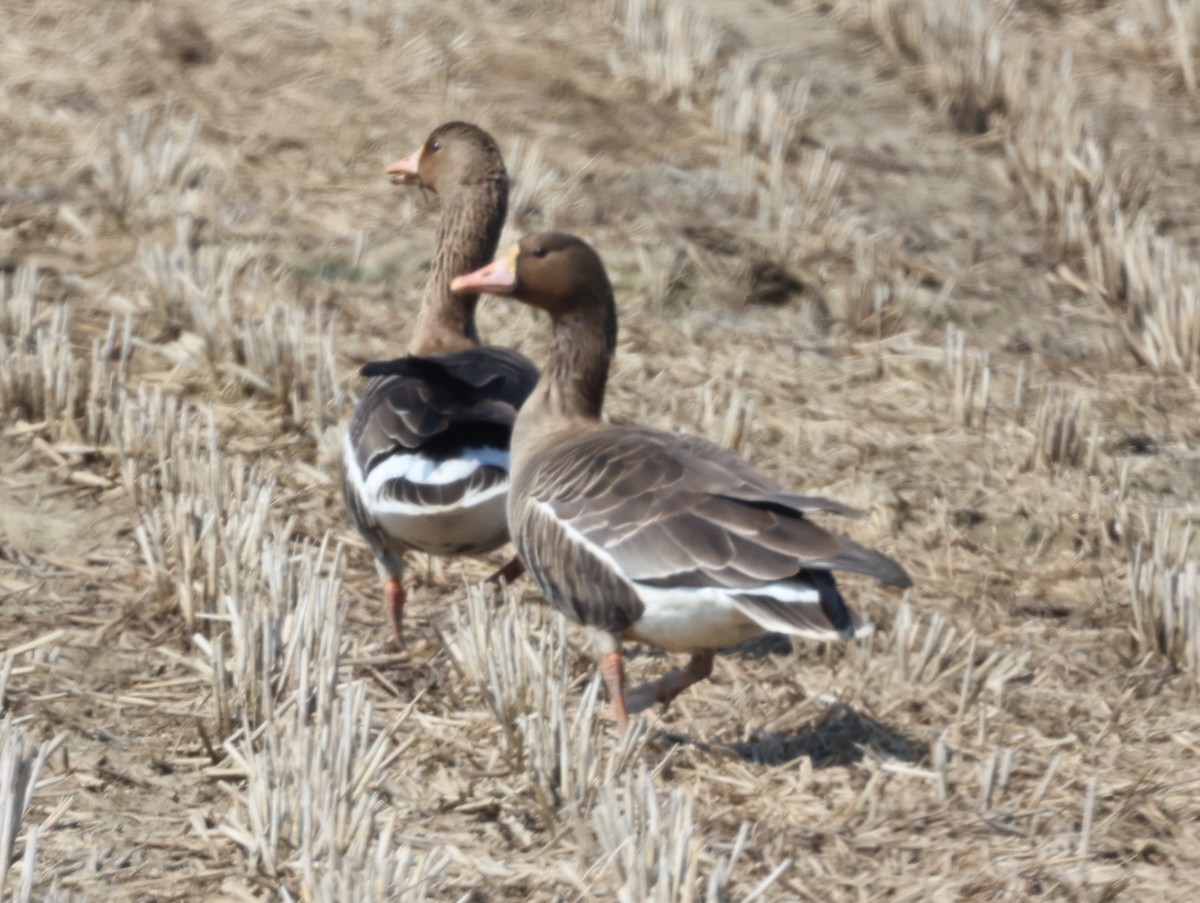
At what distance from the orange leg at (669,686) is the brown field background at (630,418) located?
19cm

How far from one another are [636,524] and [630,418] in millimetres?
2434

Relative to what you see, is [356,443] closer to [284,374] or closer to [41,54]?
[284,374]

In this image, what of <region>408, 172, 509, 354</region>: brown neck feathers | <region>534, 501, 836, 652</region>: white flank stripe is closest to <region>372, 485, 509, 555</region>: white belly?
<region>534, 501, 836, 652</region>: white flank stripe

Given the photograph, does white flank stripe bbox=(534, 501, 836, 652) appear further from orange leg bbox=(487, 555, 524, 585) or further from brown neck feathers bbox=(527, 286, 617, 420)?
orange leg bbox=(487, 555, 524, 585)

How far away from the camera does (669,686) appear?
203 inches

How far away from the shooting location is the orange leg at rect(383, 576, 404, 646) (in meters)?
5.57

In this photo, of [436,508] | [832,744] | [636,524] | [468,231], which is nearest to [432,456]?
[436,508]

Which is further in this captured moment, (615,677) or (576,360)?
(576,360)

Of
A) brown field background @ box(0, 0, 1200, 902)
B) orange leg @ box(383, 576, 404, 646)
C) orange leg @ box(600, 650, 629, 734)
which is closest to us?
brown field background @ box(0, 0, 1200, 902)

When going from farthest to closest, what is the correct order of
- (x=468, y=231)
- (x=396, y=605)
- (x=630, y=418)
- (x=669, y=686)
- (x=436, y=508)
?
1. (x=630, y=418)
2. (x=468, y=231)
3. (x=396, y=605)
4. (x=436, y=508)
5. (x=669, y=686)

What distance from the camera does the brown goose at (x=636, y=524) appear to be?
443 centimetres

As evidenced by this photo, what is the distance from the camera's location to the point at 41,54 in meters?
9.41

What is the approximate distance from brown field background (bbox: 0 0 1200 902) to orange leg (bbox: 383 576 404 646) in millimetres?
67

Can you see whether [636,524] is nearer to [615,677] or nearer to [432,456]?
[615,677]
